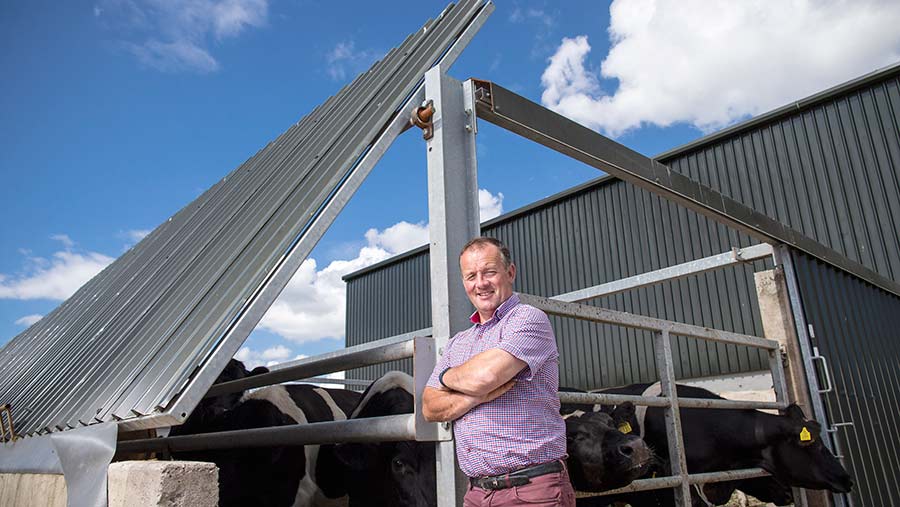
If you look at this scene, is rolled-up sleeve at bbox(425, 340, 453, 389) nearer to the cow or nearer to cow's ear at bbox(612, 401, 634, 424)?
cow's ear at bbox(612, 401, 634, 424)

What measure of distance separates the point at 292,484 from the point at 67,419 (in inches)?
91.6

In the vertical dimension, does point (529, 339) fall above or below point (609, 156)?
below

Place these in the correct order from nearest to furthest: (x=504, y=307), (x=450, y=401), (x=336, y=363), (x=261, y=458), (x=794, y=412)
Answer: (x=450, y=401), (x=504, y=307), (x=336, y=363), (x=261, y=458), (x=794, y=412)

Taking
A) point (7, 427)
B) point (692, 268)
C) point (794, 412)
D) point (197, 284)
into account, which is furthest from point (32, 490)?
point (794, 412)

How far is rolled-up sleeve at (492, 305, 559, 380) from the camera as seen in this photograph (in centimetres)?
207

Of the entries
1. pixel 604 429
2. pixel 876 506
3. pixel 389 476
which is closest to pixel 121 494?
pixel 389 476

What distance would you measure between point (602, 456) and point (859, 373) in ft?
12.8

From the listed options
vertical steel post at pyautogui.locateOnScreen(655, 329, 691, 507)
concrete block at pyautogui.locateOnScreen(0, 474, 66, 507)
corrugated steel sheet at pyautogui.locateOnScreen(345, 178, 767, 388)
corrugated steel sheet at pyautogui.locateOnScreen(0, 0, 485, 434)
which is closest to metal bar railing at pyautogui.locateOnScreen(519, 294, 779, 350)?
vertical steel post at pyautogui.locateOnScreen(655, 329, 691, 507)

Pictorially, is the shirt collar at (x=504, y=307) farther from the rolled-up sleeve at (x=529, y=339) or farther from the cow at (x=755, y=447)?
the cow at (x=755, y=447)

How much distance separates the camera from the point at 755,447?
16.7 feet

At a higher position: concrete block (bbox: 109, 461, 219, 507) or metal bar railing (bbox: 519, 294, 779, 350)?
metal bar railing (bbox: 519, 294, 779, 350)

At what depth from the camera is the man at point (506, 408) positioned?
6.63ft

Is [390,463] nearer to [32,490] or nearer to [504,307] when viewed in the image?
[32,490]

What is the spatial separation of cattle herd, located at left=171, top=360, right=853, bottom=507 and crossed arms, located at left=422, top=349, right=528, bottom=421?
5.66 feet
